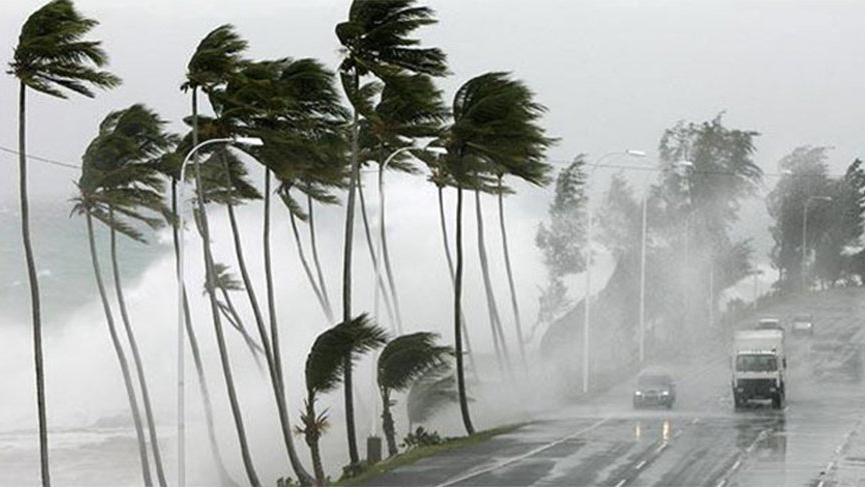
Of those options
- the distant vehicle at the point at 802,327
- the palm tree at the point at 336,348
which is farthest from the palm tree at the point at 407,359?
the distant vehicle at the point at 802,327

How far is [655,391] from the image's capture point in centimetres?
7169

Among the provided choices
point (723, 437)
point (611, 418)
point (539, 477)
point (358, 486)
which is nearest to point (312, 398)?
point (358, 486)

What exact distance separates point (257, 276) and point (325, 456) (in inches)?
3206

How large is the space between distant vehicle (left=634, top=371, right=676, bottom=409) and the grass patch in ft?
36.2

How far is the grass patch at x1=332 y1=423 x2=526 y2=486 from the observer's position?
46406 mm

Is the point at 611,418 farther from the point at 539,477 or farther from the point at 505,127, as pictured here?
the point at 539,477

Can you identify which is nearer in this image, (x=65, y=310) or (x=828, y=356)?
(x=828, y=356)

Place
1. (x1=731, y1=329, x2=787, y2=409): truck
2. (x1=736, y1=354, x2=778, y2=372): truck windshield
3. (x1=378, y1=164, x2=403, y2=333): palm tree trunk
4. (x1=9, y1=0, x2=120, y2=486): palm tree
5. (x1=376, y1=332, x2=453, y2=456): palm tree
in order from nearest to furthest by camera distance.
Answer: (x1=9, y1=0, x2=120, y2=486): palm tree < (x1=376, y1=332, x2=453, y2=456): palm tree < (x1=378, y1=164, x2=403, y2=333): palm tree trunk < (x1=731, y1=329, x2=787, y2=409): truck < (x1=736, y1=354, x2=778, y2=372): truck windshield

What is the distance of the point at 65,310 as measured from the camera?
560 ft

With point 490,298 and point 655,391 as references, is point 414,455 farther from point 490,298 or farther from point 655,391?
point 490,298

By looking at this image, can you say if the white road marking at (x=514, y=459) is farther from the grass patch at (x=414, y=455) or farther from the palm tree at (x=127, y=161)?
the palm tree at (x=127, y=161)

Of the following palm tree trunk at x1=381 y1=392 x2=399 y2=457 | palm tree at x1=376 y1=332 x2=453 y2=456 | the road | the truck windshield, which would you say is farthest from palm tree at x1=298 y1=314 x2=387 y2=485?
the truck windshield

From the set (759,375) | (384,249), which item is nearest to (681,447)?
(759,375)

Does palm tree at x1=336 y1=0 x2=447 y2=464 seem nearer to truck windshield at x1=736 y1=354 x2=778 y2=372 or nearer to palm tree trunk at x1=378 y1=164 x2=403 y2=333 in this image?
palm tree trunk at x1=378 y1=164 x2=403 y2=333
